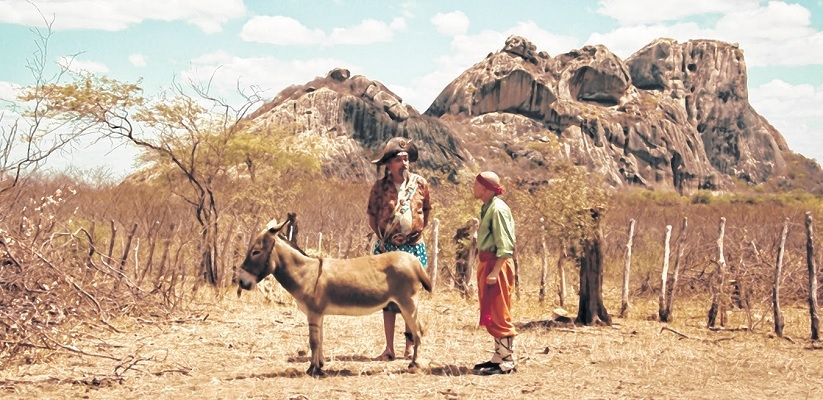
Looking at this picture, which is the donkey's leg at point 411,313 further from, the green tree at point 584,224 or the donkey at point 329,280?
the green tree at point 584,224

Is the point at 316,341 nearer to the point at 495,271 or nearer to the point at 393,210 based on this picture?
the point at 393,210

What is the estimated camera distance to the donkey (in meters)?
6.48

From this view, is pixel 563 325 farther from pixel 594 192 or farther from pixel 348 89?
pixel 348 89

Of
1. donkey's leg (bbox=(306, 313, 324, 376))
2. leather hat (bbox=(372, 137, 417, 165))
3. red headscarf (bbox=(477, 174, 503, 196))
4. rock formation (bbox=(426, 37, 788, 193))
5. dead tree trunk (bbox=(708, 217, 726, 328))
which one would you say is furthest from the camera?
rock formation (bbox=(426, 37, 788, 193))

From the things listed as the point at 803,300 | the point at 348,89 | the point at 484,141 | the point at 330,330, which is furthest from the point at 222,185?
the point at 484,141

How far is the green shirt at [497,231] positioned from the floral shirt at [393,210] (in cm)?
74

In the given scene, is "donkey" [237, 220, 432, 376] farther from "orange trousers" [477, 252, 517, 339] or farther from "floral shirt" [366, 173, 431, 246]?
"orange trousers" [477, 252, 517, 339]

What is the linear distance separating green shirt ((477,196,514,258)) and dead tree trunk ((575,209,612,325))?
4.56 m

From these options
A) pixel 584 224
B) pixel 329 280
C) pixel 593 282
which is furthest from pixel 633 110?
pixel 329 280

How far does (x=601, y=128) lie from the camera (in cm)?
12488

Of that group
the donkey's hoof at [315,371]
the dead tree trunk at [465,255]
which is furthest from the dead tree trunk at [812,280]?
the donkey's hoof at [315,371]

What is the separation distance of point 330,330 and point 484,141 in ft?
346

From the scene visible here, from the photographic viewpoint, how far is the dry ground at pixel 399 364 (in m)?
6.29

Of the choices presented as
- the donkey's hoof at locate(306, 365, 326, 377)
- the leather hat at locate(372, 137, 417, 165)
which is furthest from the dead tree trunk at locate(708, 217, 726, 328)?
the donkey's hoof at locate(306, 365, 326, 377)
